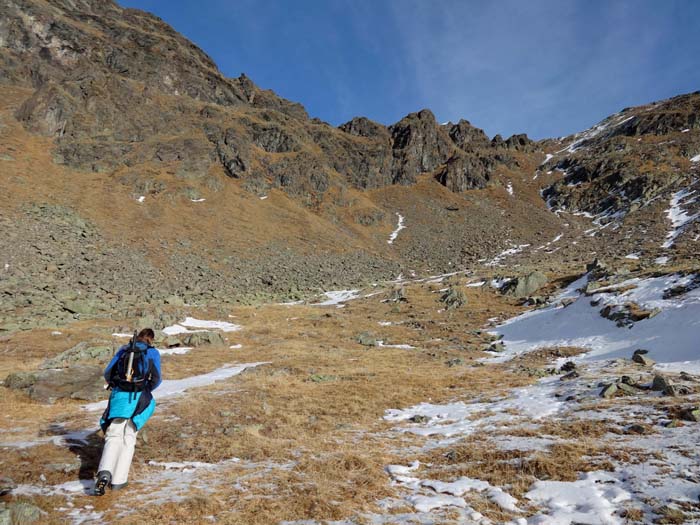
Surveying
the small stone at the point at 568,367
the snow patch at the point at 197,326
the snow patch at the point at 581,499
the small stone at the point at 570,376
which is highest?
the snow patch at the point at 197,326

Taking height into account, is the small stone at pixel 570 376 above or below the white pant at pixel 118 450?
above

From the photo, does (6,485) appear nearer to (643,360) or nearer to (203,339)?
(203,339)

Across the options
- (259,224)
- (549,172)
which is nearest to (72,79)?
(259,224)

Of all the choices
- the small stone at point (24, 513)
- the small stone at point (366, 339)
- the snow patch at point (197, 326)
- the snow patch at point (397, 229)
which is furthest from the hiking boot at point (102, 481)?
the snow patch at point (397, 229)

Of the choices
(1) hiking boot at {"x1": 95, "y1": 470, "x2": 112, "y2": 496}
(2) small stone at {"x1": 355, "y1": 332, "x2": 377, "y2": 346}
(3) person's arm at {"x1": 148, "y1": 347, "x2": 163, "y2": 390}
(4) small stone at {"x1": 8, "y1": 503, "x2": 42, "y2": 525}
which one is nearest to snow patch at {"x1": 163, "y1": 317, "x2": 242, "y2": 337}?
(2) small stone at {"x1": 355, "y1": 332, "x2": 377, "y2": 346}

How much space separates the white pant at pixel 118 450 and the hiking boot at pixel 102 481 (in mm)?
68

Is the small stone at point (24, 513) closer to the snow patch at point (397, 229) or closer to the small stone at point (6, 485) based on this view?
the small stone at point (6, 485)

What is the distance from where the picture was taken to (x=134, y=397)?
20.6ft

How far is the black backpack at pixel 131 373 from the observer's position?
6258 mm

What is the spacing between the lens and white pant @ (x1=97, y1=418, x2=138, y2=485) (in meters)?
5.89

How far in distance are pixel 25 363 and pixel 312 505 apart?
1756 centimetres

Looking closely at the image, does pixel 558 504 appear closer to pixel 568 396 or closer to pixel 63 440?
pixel 568 396

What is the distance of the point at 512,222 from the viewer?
8431cm

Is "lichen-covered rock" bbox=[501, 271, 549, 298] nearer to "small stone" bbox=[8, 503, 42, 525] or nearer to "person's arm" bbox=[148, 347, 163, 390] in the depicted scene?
"person's arm" bbox=[148, 347, 163, 390]
